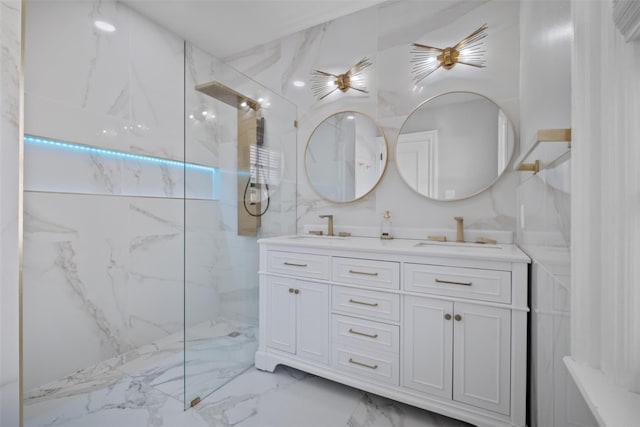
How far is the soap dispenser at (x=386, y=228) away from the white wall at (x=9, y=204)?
75.1 inches

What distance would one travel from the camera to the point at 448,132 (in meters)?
1.93

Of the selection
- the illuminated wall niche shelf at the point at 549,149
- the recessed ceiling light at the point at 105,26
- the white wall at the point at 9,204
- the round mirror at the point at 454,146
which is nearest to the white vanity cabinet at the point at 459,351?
the illuminated wall niche shelf at the point at 549,149

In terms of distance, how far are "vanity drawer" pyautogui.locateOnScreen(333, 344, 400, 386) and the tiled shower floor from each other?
18 cm

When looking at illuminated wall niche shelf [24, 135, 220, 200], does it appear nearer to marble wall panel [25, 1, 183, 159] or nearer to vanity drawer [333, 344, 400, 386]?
marble wall panel [25, 1, 183, 159]

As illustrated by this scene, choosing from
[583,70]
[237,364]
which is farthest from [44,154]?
[583,70]

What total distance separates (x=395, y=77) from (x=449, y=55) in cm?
37

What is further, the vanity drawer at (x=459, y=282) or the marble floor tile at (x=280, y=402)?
the marble floor tile at (x=280, y=402)

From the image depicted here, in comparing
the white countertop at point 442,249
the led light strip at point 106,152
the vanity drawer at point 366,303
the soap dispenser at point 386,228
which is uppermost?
the led light strip at point 106,152

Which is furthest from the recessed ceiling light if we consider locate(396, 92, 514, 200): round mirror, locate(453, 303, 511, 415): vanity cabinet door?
locate(453, 303, 511, 415): vanity cabinet door

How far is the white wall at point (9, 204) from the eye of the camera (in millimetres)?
1029

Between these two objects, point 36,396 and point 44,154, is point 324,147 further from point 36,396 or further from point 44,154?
point 36,396

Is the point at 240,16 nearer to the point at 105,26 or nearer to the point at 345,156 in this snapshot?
the point at 105,26

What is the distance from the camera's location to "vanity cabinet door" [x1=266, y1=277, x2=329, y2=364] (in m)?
1.77

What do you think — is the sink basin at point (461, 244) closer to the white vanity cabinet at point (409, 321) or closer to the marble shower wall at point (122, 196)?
the white vanity cabinet at point (409, 321)
